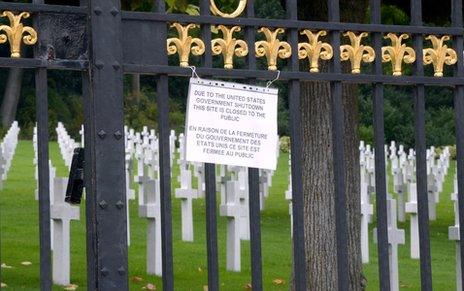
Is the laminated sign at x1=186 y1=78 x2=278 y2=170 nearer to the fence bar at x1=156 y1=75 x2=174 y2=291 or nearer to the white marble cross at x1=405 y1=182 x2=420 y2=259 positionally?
the fence bar at x1=156 y1=75 x2=174 y2=291

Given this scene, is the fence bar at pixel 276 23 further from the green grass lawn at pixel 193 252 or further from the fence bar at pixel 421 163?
the green grass lawn at pixel 193 252

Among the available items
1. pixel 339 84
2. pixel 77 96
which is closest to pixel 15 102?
pixel 77 96

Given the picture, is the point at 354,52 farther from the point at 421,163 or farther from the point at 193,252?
the point at 193,252

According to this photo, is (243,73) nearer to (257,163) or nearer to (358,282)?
(257,163)

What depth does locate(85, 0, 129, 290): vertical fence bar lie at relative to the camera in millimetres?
4930

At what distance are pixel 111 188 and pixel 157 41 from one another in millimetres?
616

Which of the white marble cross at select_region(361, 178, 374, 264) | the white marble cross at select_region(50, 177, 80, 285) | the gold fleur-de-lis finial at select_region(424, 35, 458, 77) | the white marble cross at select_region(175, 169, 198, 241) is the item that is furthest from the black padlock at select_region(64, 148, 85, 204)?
the white marble cross at select_region(175, 169, 198, 241)

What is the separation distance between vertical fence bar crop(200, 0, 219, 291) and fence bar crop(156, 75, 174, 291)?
0.51ft

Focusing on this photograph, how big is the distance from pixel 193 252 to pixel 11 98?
33.4 m

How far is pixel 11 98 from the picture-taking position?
45812 millimetres

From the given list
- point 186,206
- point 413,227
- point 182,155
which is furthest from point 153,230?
point 182,155

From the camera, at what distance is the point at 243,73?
5.13 m

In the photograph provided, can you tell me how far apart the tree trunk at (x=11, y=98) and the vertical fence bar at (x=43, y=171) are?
3970 cm

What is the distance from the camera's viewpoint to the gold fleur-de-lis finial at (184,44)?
5.05m
